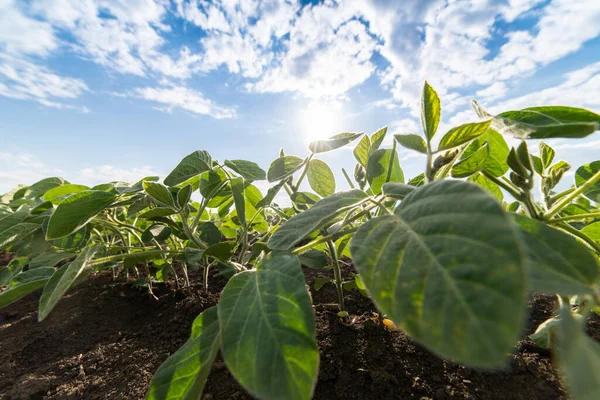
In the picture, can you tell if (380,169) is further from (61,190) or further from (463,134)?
(61,190)

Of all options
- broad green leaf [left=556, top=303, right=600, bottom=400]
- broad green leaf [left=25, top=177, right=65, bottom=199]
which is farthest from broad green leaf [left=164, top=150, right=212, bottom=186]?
broad green leaf [left=25, top=177, right=65, bottom=199]

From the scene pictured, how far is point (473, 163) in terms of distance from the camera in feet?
1.94

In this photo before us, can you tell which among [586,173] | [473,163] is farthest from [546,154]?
[473,163]

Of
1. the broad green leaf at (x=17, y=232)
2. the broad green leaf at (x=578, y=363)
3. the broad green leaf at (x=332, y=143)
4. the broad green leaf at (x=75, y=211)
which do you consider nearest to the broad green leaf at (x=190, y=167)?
the broad green leaf at (x=75, y=211)

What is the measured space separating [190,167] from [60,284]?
37 cm

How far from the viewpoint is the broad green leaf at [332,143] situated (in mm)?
739

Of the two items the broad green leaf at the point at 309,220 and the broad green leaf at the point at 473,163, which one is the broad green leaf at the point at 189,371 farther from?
the broad green leaf at the point at 473,163

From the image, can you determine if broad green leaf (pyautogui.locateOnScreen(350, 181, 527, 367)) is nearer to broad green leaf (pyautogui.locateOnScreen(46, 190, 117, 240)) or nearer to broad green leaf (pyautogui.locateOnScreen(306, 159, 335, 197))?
broad green leaf (pyautogui.locateOnScreen(306, 159, 335, 197))

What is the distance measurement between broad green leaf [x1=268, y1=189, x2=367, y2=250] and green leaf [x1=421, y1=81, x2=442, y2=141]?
0.17 meters

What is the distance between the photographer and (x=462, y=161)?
23.3 inches

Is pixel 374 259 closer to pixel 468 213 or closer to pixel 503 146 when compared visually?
pixel 468 213

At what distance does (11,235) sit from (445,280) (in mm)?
1267

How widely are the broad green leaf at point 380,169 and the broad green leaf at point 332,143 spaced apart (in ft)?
0.23

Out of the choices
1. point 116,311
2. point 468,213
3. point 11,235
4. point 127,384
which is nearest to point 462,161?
point 468,213
